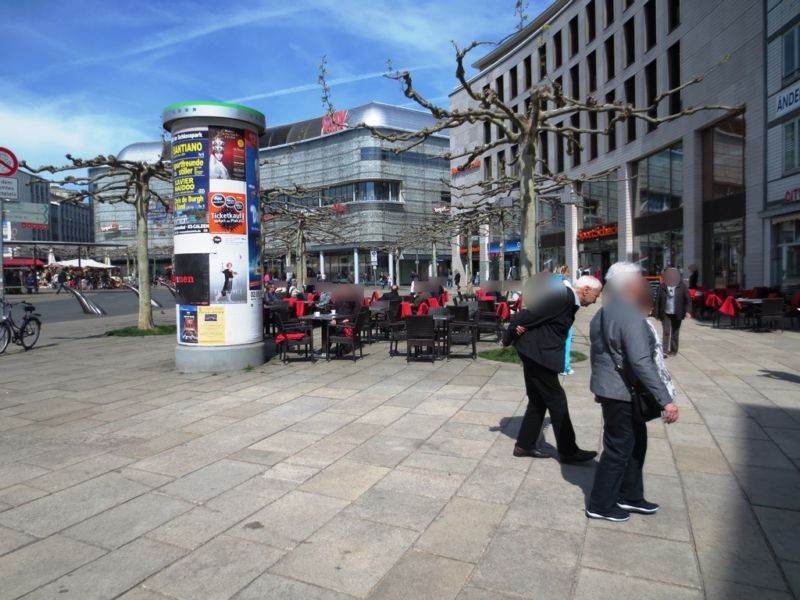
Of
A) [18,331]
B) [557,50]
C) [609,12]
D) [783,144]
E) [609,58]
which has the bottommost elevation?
[18,331]

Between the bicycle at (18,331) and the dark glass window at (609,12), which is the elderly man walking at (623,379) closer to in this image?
the bicycle at (18,331)

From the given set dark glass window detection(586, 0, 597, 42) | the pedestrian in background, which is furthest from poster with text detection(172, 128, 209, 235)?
dark glass window detection(586, 0, 597, 42)

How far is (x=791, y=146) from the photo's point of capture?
55.5 ft

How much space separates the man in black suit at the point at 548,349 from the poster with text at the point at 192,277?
6079mm

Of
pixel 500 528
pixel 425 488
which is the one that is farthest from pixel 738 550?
pixel 425 488

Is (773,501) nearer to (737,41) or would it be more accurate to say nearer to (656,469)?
(656,469)

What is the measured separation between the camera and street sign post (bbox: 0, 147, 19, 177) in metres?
10.7

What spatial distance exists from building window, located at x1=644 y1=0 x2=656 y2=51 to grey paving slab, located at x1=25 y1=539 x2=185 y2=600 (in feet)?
103

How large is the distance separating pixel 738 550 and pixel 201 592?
3021 mm

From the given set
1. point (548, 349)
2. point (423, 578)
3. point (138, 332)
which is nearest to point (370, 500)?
point (423, 578)

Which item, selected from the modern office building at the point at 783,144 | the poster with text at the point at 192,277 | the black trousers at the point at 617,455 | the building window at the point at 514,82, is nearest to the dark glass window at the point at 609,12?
the building window at the point at 514,82

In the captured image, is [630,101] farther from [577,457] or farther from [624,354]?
[624,354]

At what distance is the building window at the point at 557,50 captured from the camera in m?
37.6

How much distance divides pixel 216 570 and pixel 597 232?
112ft
